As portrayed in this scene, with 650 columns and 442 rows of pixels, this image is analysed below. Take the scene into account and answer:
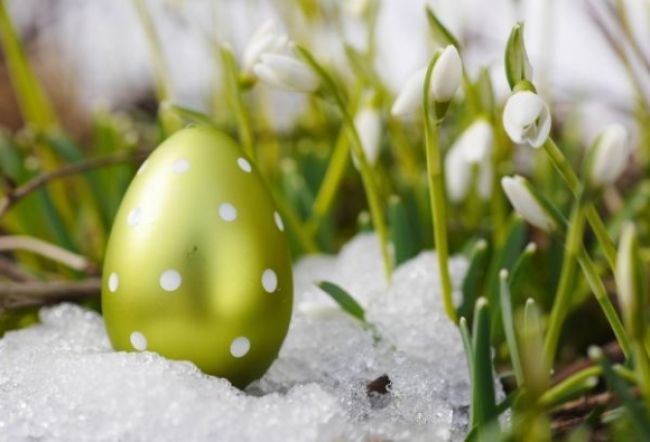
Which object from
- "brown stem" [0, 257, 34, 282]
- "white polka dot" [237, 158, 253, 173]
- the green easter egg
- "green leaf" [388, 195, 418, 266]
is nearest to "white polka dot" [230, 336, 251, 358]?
the green easter egg

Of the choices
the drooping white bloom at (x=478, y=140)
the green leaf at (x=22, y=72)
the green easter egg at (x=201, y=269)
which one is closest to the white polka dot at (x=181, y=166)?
the green easter egg at (x=201, y=269)

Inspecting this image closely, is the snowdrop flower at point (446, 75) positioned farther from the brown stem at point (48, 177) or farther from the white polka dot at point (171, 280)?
the brown stem at point (48, 177)

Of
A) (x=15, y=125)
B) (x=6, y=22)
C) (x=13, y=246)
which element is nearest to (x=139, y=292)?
(x=13, y=246)

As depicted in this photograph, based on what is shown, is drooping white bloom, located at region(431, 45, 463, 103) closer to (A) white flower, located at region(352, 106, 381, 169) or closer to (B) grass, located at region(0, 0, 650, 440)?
(B) grass, located at region(0, 0, 650, 440)

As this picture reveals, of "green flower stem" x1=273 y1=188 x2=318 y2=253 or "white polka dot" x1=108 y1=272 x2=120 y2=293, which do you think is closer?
"white polka dot" x1=108 y1=272 x2=120 y2=293

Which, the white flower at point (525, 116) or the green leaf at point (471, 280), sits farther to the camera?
the green leaf at point (471, 280)

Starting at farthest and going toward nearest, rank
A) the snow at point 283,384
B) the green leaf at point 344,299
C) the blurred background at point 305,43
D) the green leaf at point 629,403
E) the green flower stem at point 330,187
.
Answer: the blurred background at point 305,43 → the green flower stem at point 330,187 → the green leaf at point 344,299 → the snow at point 283,384 → the green leaf at point 629,403
